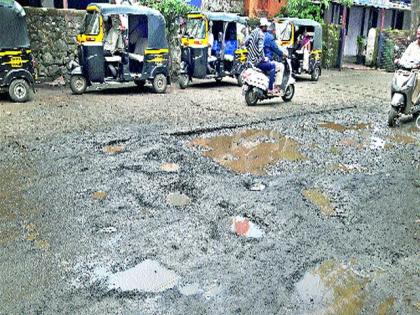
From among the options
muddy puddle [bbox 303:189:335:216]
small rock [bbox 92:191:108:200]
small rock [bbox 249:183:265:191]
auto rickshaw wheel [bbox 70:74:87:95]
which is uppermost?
auto rickshaw wheel [bbox 70:74:87:95]

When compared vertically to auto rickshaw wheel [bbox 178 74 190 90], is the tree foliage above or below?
above

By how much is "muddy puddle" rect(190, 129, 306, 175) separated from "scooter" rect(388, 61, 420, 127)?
2.39 metres

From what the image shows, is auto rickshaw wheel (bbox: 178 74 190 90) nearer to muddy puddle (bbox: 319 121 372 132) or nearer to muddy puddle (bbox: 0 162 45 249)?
muddy puddle (bbox: 319 121 372 132)

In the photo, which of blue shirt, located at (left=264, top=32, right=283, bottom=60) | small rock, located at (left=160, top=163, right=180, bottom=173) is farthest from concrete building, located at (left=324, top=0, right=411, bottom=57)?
small rock, located at (left=160, top=163, right=180, bottom=173)

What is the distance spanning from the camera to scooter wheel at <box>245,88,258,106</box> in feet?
32.4

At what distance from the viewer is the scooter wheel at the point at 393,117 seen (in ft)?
27.1

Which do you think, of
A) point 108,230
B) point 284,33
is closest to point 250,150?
point 108,230

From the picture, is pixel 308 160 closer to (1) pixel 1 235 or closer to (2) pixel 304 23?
(1) pixel 1 235

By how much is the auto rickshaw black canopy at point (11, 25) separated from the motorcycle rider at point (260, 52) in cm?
453

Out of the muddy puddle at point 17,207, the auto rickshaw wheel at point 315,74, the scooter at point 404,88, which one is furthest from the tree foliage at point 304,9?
the muddy puddle at point 17,207

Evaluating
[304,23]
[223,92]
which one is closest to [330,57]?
[304,23]

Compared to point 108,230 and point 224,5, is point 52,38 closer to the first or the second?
point 224,5

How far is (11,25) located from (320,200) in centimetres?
702

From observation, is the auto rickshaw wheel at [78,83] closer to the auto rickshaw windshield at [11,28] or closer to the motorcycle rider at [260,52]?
the auto rickshaw windshield at [11,28]
